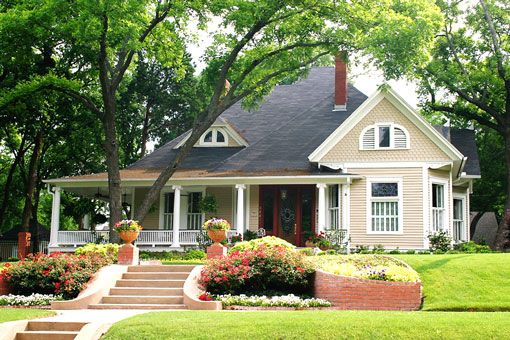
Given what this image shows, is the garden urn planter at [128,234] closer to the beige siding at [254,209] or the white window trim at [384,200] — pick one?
the beige siding at [254,209]

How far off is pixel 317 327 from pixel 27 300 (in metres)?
7.52

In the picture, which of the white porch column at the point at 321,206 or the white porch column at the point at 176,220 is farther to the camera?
the white porch column at the point at 176,220

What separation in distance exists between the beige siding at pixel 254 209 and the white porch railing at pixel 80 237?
576cm

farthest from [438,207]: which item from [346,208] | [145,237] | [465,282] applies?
Answer: [145,237]

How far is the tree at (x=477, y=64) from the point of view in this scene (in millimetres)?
26719

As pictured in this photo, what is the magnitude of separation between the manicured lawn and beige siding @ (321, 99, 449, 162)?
6814 millimetres

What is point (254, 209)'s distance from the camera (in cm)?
2414

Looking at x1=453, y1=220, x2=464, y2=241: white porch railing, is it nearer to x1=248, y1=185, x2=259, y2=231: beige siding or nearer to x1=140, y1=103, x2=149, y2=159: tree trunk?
x1=248, y1=185, x2=259, y2=231: beige siding

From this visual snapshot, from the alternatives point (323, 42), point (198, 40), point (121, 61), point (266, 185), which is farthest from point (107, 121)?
point (323, 42)

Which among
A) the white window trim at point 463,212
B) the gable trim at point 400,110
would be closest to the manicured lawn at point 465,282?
the gable trim at point 400,110

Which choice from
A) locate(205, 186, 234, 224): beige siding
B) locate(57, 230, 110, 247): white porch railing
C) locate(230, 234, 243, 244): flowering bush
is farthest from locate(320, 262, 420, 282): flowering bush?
locate(57, 230, 110, 247): white porch railing

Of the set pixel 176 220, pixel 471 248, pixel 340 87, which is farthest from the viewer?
pixel 340 87

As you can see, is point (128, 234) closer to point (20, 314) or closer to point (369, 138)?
point (20, 314)

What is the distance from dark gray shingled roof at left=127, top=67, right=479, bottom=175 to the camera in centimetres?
2400
